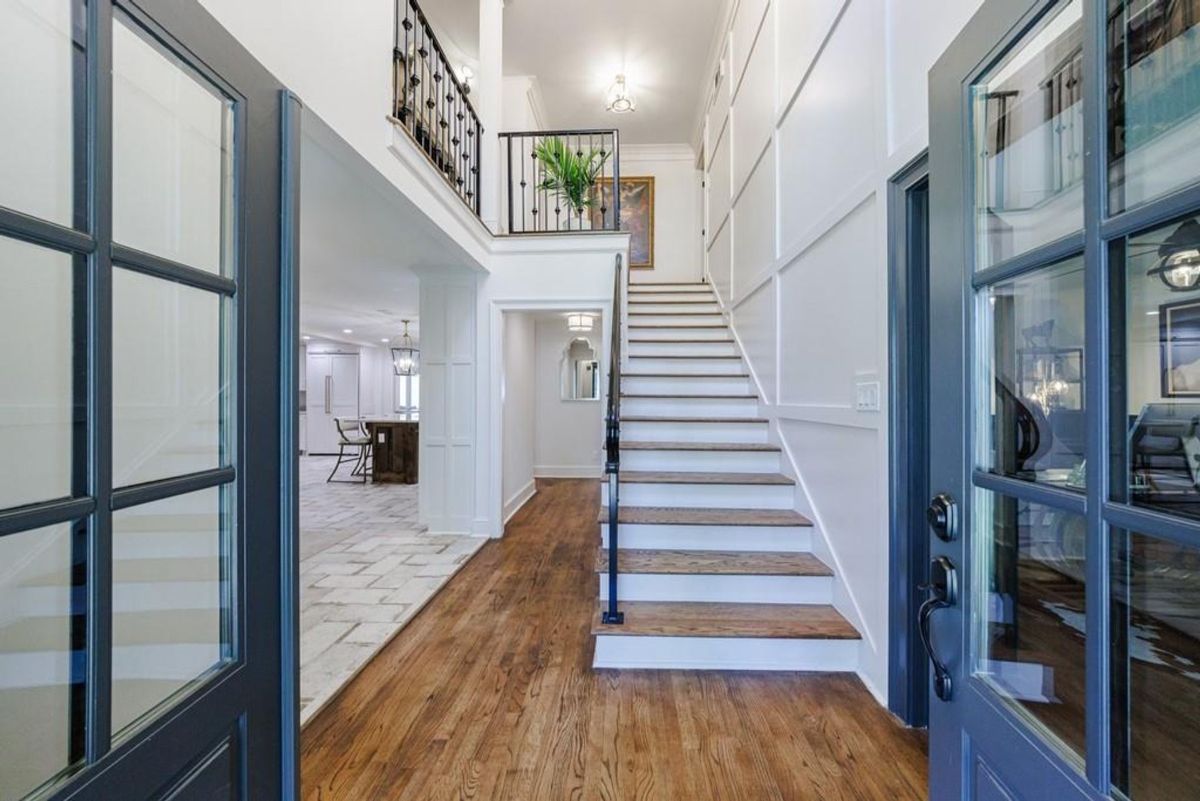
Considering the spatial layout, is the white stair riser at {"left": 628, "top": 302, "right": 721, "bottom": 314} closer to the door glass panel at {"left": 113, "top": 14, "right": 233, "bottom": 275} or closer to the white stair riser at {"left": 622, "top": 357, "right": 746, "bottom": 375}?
the white stair riser at {"left": 622, "top": 357, "right": 746, "bottom": 375}

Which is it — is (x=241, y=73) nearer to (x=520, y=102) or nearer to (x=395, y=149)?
(x=395, y=149)

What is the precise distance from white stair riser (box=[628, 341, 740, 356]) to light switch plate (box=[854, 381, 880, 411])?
7.72 feet

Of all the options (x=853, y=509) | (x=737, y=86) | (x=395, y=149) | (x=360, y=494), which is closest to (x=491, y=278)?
(x=395, y=149)

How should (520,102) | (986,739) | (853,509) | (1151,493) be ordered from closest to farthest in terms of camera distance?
(1151,493) < (986,739) < (853,509) < (520,102)

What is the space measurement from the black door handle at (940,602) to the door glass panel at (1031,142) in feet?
1.82

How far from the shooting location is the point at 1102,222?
66cm

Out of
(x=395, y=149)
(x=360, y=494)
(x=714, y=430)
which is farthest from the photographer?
(x=360, y=494)

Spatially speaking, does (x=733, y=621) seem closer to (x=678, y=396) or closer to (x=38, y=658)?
(x=678, y=396)

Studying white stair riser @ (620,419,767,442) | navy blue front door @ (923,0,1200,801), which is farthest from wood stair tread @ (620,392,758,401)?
navy blue front door @ (923,0,1200,801)

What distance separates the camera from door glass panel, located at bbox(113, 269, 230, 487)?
0.86 meters

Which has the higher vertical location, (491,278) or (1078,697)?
(491,278)

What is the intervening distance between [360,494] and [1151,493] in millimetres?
7227

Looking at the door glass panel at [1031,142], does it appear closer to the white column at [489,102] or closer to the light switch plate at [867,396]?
the light switch plate at [867,396]

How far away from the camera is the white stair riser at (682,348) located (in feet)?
14.9
